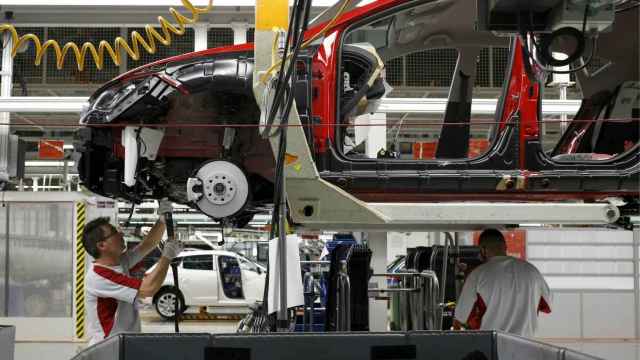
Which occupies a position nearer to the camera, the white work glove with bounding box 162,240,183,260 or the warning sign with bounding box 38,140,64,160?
the white work glove with bounding box 162,240,183,260

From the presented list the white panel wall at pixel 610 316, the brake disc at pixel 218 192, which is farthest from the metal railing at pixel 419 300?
the white panel wall at pixel 610 316

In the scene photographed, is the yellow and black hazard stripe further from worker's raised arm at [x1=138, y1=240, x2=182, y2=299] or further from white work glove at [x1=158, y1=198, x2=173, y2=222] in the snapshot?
worker's raised arm at [x1=138, y1=240, x2=182, y2=299]

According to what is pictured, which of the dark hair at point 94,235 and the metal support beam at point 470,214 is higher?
the metal support beam at point 470,214

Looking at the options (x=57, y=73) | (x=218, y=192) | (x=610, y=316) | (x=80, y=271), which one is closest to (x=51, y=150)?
(x=57, y=73)

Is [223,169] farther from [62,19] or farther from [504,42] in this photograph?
[62,19]

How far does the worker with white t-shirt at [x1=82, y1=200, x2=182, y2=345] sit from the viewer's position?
4.12 meters

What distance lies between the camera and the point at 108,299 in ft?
13.8

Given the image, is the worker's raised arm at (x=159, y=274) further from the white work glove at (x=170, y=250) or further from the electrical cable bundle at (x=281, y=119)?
the electrical cable bundle at (x=281, y=119)

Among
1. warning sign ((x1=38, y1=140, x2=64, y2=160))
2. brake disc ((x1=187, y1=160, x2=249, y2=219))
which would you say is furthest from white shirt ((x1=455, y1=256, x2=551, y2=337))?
warning sign ((x1=38, y1=140, x2=64, y2=160))

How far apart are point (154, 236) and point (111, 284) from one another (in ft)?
2.30

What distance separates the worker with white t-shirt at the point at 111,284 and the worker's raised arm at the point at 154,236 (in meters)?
0.26

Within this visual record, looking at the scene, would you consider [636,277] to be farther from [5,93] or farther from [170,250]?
[170,250]

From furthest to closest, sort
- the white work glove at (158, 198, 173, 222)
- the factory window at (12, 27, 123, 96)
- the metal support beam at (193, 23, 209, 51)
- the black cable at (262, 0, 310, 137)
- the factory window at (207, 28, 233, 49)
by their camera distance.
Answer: the factory window at (12, 27, 123, 96), the factory window at (207, 28, 233, 49), the metal support beam at (193, 23, 209, 51), the white work glove at (158, 198, 173, 222), the black cable at (262, 0, 310, 137)

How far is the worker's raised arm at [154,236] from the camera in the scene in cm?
470
